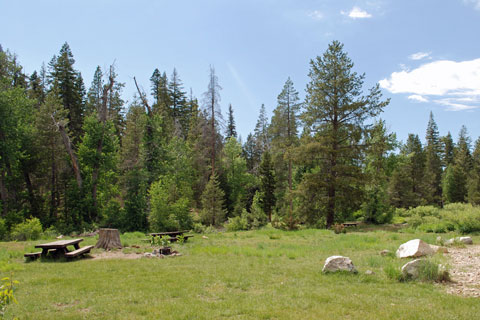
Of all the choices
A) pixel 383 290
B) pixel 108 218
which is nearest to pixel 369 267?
pixel 383 290

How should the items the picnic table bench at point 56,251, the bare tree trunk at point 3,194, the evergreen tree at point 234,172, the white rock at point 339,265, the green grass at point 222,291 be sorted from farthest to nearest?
the evergreen tree at point 234,172 → the bare tree trunk at point 3,194 → the picnic table bench at point 56,251 → the white rock at point 339,265 → the green grass at point 222,291

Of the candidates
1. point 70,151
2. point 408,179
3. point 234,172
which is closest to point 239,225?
point 70,151

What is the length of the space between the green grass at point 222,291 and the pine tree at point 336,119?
10.2 metres

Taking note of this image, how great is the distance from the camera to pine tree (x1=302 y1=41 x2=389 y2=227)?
758 inches

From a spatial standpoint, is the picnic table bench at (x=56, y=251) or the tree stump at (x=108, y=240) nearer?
the picnic table bench at (x=56, y=251)

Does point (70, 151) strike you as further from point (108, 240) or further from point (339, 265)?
point (339, 265)

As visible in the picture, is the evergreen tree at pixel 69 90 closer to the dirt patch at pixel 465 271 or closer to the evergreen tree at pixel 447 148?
the dirt patch at pixel 465 271

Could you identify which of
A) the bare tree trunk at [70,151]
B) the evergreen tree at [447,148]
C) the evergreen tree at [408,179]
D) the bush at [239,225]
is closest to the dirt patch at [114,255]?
the bush at [239,225]

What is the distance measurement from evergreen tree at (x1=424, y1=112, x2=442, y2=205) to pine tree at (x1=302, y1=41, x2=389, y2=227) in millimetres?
29578

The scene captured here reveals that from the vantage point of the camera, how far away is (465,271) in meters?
7.01

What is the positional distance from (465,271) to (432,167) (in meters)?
48.5

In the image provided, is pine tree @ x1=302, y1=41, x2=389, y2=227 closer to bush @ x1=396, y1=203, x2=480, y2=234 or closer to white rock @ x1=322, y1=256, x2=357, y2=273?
bush @ x1=396, y1=203, x2=480, y2=234

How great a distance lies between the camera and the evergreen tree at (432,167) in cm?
4275

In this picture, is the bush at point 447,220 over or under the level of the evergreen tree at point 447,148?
under
